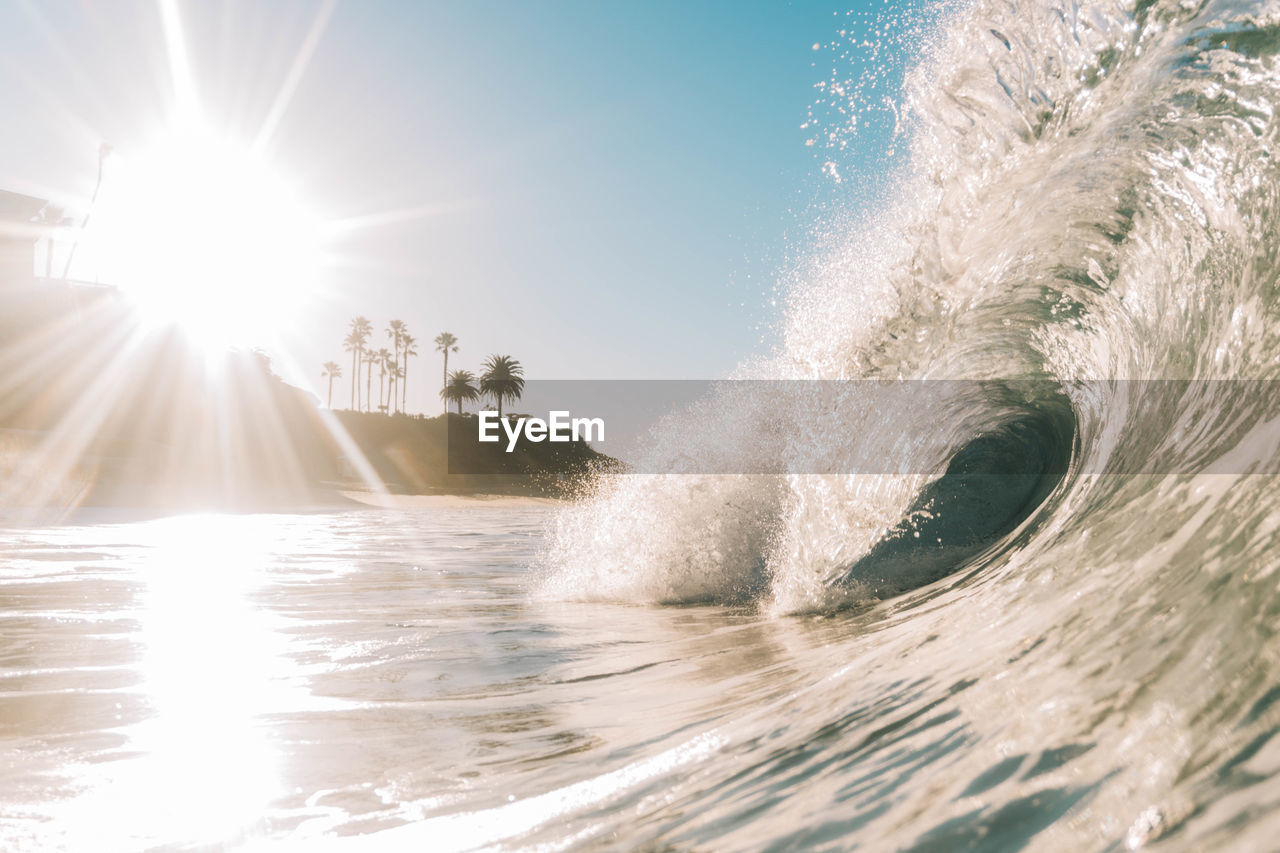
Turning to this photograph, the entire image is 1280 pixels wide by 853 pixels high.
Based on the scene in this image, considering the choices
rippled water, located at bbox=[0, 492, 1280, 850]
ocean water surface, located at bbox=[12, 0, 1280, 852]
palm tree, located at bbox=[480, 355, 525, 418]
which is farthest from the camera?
palm tree, located at bbox=[480, 355, 525, 418]

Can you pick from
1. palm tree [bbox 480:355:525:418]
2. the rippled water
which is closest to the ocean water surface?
the rippled water

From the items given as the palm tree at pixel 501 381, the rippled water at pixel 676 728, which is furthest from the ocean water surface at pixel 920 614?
the palm tree at pixel 501 381

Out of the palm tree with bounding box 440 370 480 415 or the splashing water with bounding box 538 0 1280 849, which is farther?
the palm tree with bounding box 440 370 480 415

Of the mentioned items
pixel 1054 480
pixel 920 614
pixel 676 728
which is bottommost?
pixel 676 728

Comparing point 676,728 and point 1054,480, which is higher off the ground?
point 1054,480

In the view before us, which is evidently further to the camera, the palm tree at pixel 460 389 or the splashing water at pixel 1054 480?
the palm tree at pixel 460 389

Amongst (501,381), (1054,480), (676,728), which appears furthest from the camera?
(501,381)

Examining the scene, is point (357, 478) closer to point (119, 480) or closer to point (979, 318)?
point (119, 480)

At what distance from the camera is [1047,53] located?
3902mm

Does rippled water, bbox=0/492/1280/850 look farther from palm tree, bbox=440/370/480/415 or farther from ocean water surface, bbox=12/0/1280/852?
palm tree, bbox=440/370/480/415

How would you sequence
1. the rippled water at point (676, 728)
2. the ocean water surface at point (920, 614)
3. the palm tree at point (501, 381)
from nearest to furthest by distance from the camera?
the rippled water at point (676, 728)
the ocean water surface at point (920, 614)
the palm tree at point (501, 381)

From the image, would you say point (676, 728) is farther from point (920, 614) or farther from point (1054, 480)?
point (1054, 480)

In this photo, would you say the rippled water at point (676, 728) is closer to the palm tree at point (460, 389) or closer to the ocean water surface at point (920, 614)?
the ocean water surface at point (920, 614)

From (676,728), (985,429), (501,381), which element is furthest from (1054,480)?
(501,381)
